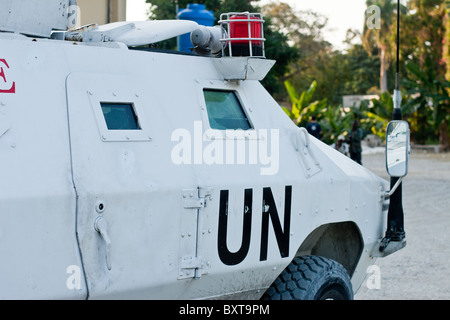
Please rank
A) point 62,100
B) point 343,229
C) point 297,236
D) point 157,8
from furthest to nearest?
point 157,8, point 343,229, point 297,236, point 62,100

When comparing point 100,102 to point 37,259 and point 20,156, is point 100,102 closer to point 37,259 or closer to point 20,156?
point 20,156

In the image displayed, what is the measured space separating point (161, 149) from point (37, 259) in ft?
2.80

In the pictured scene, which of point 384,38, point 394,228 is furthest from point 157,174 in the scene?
point 384,38

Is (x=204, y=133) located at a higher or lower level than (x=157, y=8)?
lower

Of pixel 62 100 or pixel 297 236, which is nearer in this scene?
pixel 62 100

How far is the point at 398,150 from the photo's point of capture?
16.3 feet

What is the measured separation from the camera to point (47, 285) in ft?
10.6

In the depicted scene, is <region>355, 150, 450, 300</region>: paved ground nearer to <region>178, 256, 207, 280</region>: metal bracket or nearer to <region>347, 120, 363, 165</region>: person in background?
<region>347, 120, 363, 165</region>: person in background

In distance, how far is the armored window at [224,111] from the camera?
4.21 meters

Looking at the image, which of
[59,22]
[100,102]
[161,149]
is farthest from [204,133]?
[59,22]

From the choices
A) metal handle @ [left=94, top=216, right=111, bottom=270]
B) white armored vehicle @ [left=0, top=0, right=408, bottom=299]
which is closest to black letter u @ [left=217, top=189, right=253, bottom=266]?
white armored vehicle @ [left=0, top=0, right=408, bottom=299]

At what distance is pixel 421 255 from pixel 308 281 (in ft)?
17.0

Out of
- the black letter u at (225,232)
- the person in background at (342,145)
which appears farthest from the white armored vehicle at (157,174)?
the person in background at (342,145)

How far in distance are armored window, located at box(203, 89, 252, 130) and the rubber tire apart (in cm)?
81
